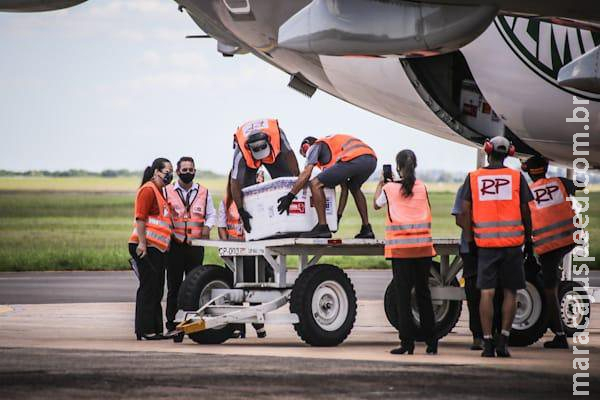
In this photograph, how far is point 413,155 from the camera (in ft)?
41.5

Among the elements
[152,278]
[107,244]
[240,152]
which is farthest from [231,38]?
[107,244]

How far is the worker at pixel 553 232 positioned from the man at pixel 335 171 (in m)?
1.68

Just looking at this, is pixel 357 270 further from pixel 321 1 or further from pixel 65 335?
pixel 321 1

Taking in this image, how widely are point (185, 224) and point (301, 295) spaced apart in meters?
2.28

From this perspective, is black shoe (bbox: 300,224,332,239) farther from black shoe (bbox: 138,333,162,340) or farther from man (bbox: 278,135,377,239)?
black shoe (bbox: 138,333,162,340)

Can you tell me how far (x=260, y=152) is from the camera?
14.2 m

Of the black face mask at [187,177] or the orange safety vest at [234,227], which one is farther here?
the orange safety vest at [234,227]

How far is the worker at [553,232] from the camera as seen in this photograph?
13.3 m

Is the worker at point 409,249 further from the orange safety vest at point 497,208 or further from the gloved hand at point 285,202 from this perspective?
the gloved hand at point 285,202

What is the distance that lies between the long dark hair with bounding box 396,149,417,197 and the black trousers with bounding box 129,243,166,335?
3.06 metres

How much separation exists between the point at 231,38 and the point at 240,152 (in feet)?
6.67

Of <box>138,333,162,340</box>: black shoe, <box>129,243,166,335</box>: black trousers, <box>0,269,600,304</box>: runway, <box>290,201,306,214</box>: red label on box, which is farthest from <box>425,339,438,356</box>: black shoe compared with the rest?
<box>0,269,600,304</box>: runway

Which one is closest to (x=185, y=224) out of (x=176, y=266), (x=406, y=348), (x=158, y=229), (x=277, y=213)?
(x=176, y=266)

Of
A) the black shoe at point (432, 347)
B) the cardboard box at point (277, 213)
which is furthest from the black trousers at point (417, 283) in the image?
the cardboard box at point (277, 213)
